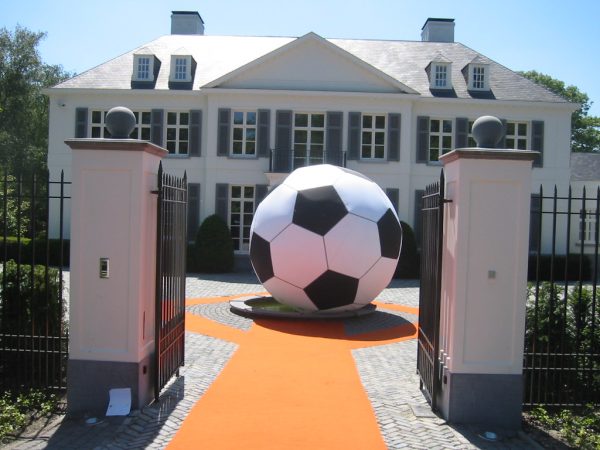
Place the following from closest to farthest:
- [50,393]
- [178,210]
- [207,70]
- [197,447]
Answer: [197,447]
[50,393]
[178,210]
[207,70]

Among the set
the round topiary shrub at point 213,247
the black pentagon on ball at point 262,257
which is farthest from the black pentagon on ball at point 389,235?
the round topiary shrub at point 213,247

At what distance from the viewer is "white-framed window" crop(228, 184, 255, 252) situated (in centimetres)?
2228

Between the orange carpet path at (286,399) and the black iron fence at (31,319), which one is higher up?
the black iron fence at (31,319)

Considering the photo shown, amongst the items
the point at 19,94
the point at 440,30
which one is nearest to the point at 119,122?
the point at 440,30

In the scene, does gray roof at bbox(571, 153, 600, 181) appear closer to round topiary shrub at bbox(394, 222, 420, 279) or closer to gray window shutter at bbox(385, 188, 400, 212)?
gray window shutter at bbox(385, 188, 400, 212)

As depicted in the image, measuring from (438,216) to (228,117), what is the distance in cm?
1756

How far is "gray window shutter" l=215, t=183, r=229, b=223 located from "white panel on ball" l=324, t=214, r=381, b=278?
13392mm

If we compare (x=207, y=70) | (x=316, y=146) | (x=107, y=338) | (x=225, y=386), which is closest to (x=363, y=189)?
(x=225, y=386)

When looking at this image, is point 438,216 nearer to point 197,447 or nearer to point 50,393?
point 197,447

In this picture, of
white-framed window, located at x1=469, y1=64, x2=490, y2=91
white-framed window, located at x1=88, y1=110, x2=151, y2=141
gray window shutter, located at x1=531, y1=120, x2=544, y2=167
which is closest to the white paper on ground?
white-framed window, located at x1=88, y1=110, x2=151, y2=141

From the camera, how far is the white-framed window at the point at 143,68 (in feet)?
77.6

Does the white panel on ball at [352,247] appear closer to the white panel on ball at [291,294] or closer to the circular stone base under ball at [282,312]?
the white panel on ball at [291,294]

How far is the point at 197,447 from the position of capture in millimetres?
4430

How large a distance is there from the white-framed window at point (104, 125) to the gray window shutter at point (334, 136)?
7.00 m
